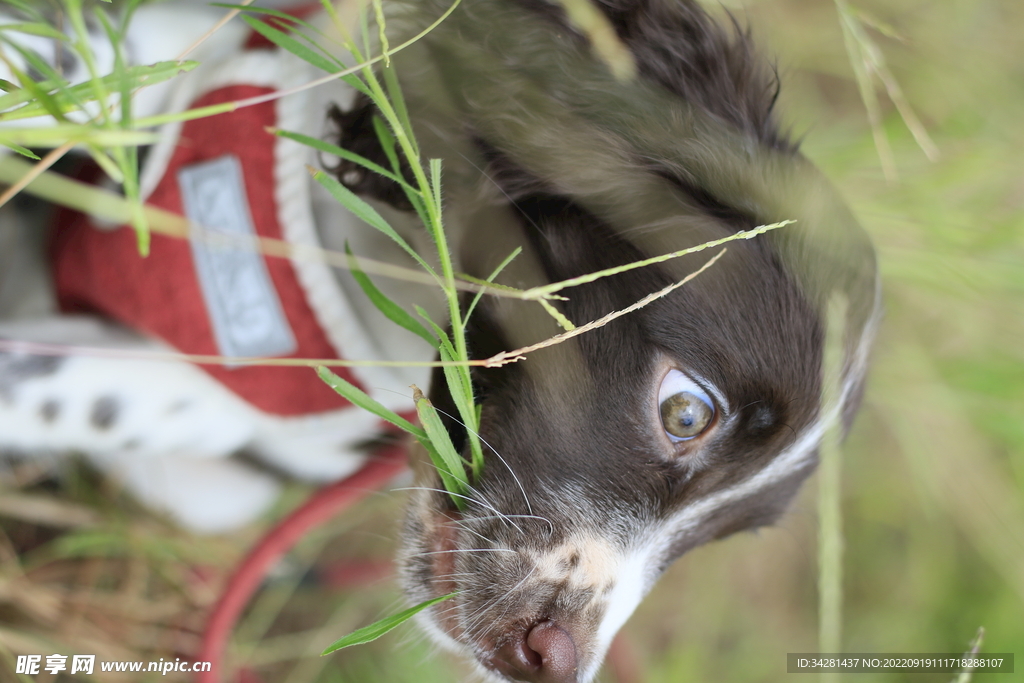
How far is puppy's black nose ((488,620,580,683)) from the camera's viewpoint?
3.73ft

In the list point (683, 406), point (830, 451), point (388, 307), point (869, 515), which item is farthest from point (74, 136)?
point (869, 515)

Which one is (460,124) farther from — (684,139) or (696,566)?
(696,566)

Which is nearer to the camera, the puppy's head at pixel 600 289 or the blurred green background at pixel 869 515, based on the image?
the puppy's head at pixel 600 289

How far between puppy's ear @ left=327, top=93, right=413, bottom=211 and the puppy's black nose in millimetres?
779

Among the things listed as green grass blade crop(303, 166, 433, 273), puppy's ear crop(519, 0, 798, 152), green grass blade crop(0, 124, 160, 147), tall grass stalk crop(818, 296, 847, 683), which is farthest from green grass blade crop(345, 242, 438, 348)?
tall grass stalk crop(818, 296, 847, 683)

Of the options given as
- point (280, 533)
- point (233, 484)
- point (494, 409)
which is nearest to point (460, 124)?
point (494, 409)

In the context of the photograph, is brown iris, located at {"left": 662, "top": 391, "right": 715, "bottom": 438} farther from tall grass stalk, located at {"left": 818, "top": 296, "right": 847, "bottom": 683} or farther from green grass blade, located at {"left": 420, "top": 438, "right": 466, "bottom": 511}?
green grass blade, located at {"left": 420, "top": 438, "right": 466, "bottom": 511}

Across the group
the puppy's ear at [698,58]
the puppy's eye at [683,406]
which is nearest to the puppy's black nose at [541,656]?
the puppy's eye at [683,406]

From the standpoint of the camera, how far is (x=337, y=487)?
185cm

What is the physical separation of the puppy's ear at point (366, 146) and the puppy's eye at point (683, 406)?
1.84 ft

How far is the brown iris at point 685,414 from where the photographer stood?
3.81ft

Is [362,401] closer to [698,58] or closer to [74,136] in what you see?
[74,136]

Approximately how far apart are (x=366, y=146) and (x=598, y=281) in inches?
19.8

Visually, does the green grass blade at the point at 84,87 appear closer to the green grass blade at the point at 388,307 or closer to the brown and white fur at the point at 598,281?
the green grass blade at the point at 388,307
